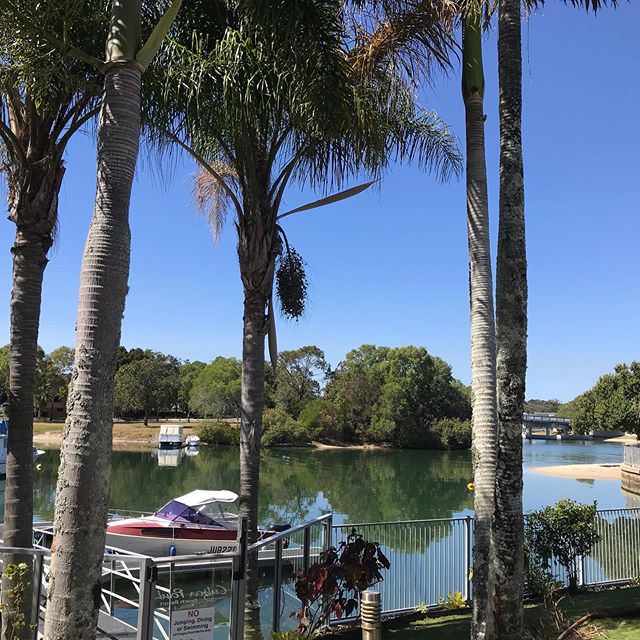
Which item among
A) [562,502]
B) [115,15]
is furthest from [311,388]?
[115,15]

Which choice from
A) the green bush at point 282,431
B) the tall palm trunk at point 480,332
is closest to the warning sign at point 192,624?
the tall palm trunk at point 480,332

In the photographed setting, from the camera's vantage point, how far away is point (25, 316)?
6.65m

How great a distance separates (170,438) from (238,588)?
59143 mm

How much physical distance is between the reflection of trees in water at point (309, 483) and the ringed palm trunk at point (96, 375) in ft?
68.3

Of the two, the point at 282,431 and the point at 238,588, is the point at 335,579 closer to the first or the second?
the point at 238,588

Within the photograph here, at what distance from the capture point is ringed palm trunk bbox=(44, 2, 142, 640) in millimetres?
3654

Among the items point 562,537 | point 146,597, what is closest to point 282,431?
point 562,537

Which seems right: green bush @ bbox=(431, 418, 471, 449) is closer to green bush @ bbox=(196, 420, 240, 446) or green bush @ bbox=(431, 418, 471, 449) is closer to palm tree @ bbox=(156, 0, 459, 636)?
green bush @ bbox=(196, 420, 240, 446)

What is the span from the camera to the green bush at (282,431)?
217 ft

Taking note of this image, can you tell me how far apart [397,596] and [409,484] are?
105 ft

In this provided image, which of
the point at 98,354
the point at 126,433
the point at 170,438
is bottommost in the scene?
the point at 126,433

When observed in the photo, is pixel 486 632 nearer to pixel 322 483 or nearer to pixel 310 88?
pixel 310 88

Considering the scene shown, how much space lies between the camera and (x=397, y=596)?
9.15 metres

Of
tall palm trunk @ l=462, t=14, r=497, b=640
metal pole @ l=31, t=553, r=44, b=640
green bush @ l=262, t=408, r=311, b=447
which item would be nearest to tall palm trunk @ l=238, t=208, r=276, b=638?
tall palm trunk @ l=462, t=14, r=497, b=640
